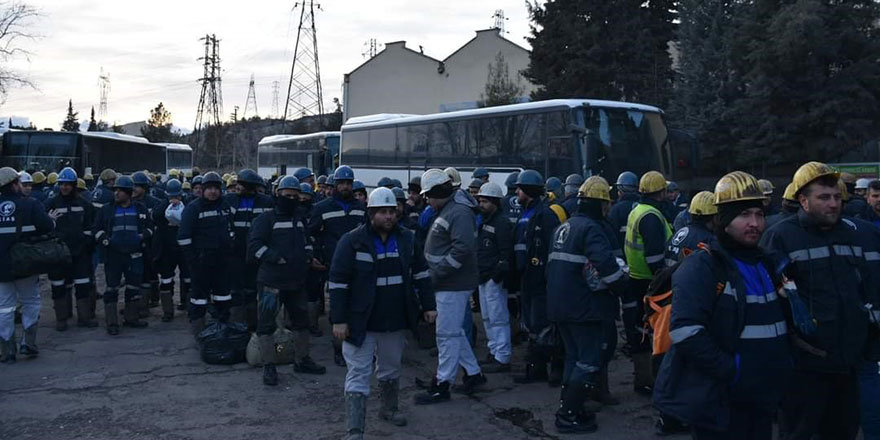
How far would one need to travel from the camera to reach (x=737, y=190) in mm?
3850

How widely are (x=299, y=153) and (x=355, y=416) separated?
101 ft

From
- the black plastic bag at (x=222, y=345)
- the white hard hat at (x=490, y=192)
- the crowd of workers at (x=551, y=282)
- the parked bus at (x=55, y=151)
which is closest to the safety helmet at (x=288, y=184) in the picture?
the crowd of workers at (x=551, y=282)

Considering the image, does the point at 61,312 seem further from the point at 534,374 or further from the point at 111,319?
the point at 534,374

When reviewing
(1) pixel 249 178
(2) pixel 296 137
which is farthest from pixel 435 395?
(2) pixel 296 137

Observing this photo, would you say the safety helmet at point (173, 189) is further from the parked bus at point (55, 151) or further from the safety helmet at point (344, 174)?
the parked bus at point (55, 151)

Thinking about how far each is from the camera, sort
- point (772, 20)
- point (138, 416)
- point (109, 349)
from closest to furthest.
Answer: point (138, 416) < point (109, 349) < point (772, 20)

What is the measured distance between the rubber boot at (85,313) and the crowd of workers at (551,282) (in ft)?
0.15

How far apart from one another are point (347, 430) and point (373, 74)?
52345 mm

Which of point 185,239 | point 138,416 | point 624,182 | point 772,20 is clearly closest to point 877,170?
point 772,20

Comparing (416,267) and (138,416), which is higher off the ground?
(416,267)

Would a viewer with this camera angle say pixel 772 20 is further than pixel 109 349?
Yes

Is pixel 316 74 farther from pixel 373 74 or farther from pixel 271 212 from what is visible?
pixel 271 212

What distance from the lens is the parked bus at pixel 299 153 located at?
108ft

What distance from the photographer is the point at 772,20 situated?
26.0 meters
